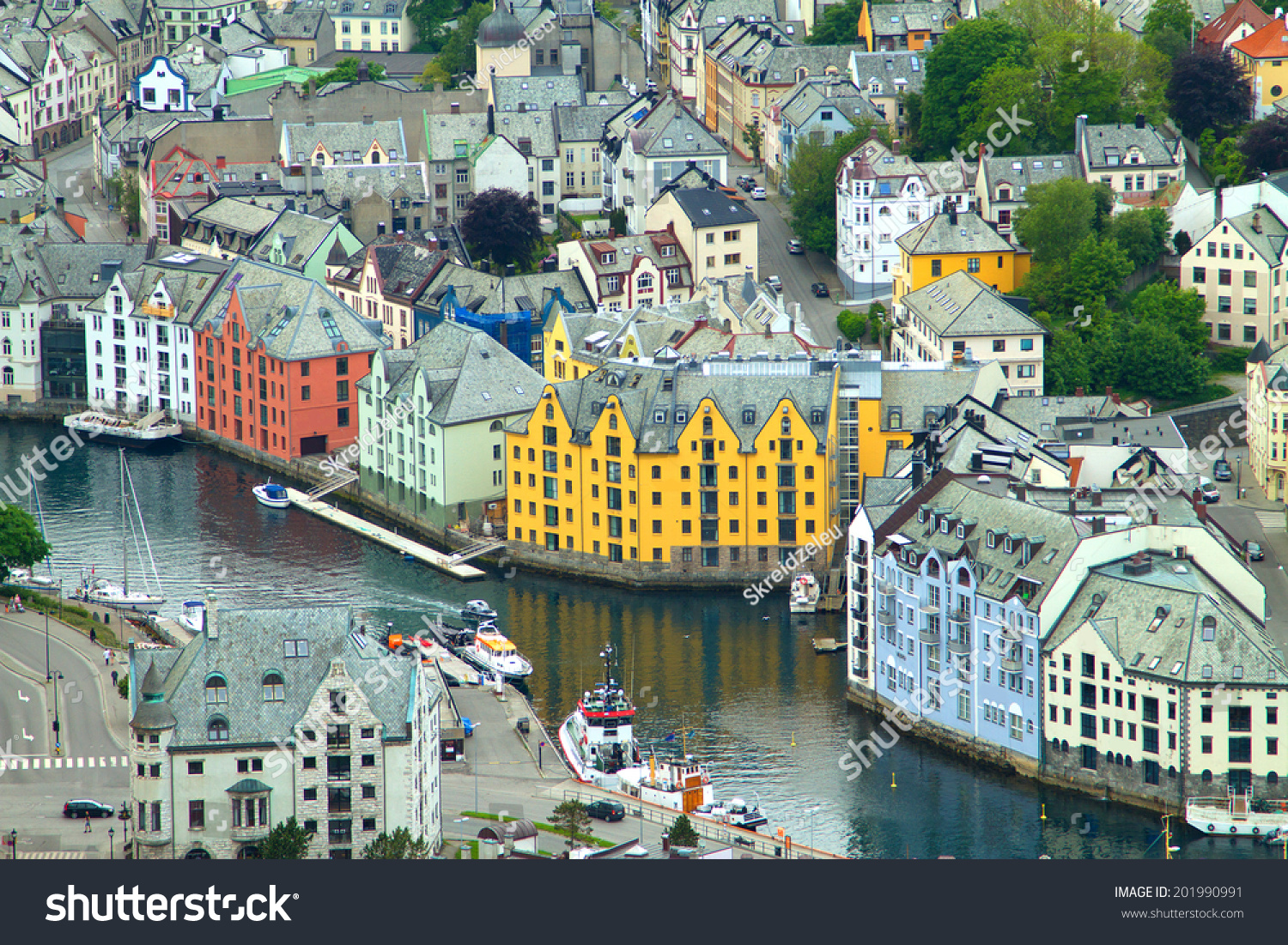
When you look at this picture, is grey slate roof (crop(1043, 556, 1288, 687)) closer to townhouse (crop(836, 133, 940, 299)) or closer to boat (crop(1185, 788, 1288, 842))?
boat (crop(1185, 788, 1288, 842))

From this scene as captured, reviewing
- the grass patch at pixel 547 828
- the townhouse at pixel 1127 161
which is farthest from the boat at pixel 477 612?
the townhouse at pixel 1127 161

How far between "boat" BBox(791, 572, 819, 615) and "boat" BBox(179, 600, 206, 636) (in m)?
30.8

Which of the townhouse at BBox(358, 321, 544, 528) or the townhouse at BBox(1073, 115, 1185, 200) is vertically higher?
the townhouse at BBox(1073, 115, 1185, 200)

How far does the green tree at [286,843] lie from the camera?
349 ft

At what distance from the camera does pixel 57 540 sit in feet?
531

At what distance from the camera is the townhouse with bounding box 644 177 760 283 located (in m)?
188

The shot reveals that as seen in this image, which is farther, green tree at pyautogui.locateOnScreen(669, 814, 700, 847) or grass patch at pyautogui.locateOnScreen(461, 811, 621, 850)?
grass patch at pyautogui.locateOnScreen(461, 811, 621, 850)

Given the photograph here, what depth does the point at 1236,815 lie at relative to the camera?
11900cm

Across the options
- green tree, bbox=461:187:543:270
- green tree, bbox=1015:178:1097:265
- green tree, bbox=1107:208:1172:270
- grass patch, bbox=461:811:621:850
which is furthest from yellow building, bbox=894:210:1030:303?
A: grass patch, bbox=461:811:621:850

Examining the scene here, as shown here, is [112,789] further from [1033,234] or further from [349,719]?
[1033,234]

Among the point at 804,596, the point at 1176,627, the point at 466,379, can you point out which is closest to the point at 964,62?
the point at 466,379

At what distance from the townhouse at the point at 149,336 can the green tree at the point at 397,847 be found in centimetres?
7941

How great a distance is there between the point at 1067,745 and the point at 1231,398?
4975 cm

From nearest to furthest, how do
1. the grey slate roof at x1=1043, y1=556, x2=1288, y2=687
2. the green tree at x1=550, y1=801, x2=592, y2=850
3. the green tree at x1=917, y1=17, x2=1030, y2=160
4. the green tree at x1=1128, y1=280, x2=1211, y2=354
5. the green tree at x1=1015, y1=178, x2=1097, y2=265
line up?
1. the green tree at x1=550, y1=801, x2=592, y2=850
2. the grey slate roof at x1=1043, y1=556, x2=1288, y2=687
3. the green tree at x1=1128, y1=280, x2=1211, y2=354
4. the green tree at x1=1015, y1=178, x2=1097, y2=265
5. the green tree at x1=917, y1=17, x2=1030, y2=160
